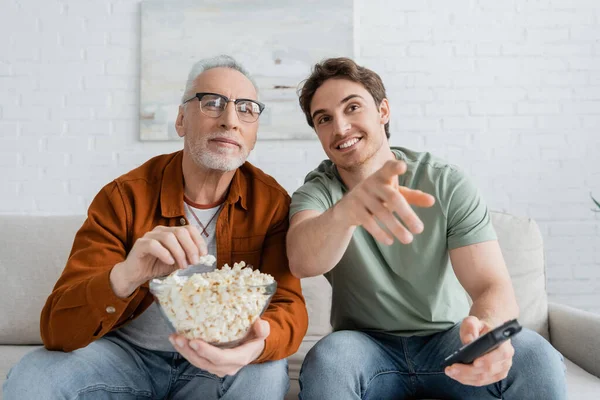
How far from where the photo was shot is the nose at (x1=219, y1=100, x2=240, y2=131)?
58.9 inches

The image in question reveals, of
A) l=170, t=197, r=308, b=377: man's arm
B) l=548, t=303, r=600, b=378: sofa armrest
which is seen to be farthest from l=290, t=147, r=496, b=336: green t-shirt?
l=548, t=303, r=600, b=378: sofa armrest

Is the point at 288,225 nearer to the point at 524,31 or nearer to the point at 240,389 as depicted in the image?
the point at 240,389

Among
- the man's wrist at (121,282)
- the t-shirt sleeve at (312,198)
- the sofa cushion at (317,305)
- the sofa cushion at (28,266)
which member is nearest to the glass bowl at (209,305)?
the man's wrist at (121,282)

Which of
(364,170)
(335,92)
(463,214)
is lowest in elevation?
(463,214)

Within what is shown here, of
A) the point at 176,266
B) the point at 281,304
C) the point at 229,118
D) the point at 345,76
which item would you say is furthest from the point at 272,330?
the point at 345,76

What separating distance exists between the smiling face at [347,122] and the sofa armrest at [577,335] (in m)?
0.92

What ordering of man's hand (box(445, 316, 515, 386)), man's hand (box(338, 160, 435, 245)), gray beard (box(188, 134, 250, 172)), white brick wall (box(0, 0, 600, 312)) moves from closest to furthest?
man's hand (box(338, 160, 435, 245)) < man's hand (box(445, 316, 515, 386)) < gray beard (box(188, 134, 250, 172)) < white brick wall (box(0, 0, 600, 312))

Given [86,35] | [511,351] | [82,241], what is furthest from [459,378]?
[86,35]

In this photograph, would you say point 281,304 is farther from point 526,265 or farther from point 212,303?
point 526,265

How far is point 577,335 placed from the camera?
6.11 ft

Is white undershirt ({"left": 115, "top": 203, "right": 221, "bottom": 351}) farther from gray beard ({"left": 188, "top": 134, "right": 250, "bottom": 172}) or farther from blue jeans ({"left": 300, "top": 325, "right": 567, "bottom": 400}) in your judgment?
blue jeans ({"left": 300, "top": 325, "right": 567, "bottom": 400})

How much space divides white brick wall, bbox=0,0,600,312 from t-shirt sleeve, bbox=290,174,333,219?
114cm

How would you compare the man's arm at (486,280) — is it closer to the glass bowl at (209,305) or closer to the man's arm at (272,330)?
the man's arm at (272,330)

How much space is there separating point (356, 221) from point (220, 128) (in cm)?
58
